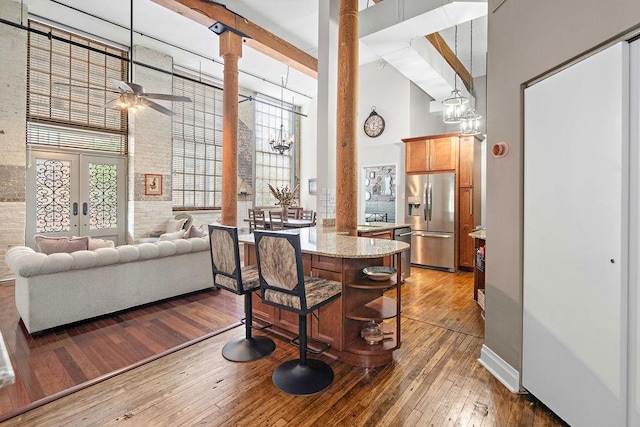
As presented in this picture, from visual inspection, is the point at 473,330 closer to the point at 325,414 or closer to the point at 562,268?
the point at 562,268

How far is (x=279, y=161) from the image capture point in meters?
9.91

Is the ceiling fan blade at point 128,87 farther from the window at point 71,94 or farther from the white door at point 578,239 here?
the white door at point 578,239

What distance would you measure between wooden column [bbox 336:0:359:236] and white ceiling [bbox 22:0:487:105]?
3.39 feet

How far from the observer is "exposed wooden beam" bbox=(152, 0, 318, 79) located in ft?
15.3

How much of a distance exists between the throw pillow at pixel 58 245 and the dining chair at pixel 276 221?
329 centimetres

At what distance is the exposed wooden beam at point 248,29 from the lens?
15.3ft

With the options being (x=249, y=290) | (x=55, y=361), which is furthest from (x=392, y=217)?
(x=55, y=361)

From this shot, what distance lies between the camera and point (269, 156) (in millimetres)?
9617

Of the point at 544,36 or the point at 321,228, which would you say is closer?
the point at 544,36

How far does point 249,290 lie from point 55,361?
1.63 metres

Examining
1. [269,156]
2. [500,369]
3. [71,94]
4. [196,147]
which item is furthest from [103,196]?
[500,369]

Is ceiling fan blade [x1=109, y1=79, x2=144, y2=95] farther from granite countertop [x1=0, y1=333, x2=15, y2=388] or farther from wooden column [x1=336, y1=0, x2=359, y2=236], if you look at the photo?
granite countertop [x1=0, y1=333, x2=15, y2=388]

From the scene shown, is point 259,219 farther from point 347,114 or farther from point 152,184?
point 347,114

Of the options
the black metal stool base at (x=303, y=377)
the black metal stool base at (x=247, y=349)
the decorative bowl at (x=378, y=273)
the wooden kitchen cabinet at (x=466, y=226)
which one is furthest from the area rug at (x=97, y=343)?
the wooden kitchen cabinet at (x=466, y=226)
